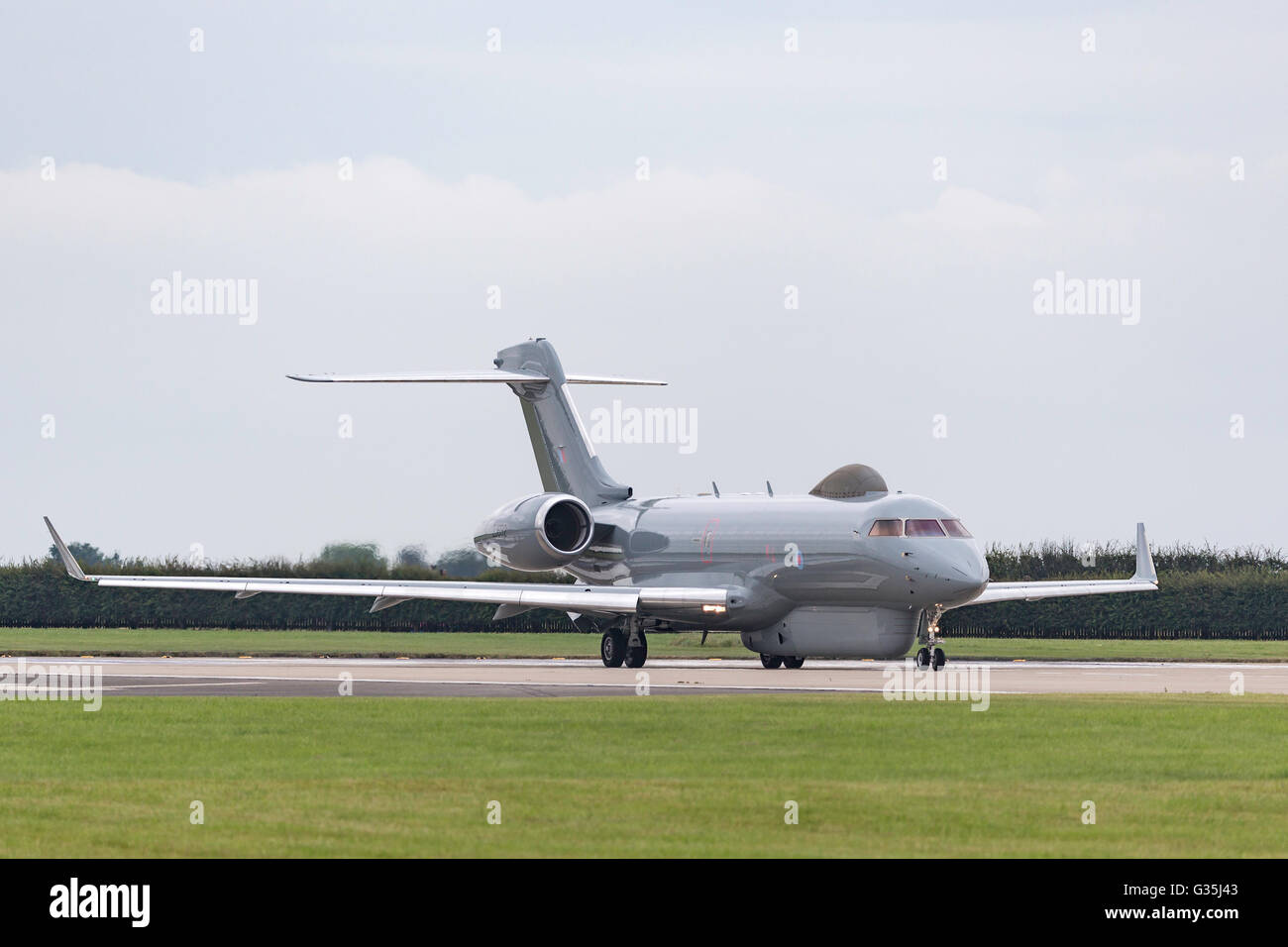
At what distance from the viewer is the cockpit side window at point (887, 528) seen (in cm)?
4197

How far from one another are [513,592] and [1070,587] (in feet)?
48.4

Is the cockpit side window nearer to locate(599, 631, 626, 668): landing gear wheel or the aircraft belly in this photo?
the aircraft belly

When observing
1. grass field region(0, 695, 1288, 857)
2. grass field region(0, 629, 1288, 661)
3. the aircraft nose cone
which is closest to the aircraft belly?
the aircraft nose cone

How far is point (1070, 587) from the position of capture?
162ft

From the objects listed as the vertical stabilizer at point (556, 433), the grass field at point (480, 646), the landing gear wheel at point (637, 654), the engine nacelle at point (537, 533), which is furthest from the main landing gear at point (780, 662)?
the vertical stabilizer at point (556, 433)

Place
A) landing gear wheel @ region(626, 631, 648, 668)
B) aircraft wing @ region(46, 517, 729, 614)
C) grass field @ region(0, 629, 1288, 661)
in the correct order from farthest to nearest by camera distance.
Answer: grass field @ region(0, 629, 1288, 661) → landing gear wheel @ region(626, 631, 648, 668) → aircraft wing @ region(46, 517, 729, 614)

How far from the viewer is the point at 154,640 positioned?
58.5 m

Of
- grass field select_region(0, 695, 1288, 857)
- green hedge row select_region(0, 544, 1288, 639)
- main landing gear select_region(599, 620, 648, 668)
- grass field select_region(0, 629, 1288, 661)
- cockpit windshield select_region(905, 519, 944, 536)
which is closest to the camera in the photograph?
grass field select_region(0, 695, 1288, 857)

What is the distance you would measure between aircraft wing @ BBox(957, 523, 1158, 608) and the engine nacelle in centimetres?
1059

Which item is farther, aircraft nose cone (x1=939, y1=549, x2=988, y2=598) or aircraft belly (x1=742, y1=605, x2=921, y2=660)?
aircraft belly (x1=742, y1=605, x2=921, y2=660)

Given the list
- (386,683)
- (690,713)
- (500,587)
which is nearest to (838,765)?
(690,713)

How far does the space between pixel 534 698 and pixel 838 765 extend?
37.5 ft

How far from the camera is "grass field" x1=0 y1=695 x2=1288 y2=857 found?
15844mm
